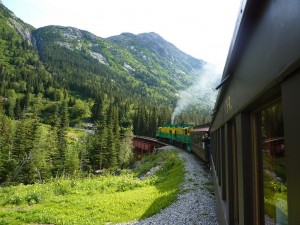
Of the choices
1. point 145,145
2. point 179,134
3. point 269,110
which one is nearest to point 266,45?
point 269,110

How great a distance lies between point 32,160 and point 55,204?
→ 111ft

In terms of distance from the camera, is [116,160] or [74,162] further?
[116,160]

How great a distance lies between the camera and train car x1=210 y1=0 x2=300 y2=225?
4.65 ft

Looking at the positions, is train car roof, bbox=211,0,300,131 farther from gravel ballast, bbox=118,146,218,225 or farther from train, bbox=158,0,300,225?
gravel ballast, bbox=118,146,218,225

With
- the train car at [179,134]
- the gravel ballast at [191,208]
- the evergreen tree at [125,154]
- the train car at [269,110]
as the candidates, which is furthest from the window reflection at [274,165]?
the evergreen tree at [125,154]

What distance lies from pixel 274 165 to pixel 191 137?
29.6m

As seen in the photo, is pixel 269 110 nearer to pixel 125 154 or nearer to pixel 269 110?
pixel 269 110

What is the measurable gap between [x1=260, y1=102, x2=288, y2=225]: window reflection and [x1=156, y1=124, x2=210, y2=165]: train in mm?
17752

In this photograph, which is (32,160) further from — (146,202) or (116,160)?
(146,202)

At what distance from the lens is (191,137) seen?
31453mm

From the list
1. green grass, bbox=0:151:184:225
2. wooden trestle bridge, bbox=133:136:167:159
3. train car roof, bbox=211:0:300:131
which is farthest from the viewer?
wooden trestle bridge, bbox=133:136:167:159

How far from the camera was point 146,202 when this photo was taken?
695 inches

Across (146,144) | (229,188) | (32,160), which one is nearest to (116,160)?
(146,144)

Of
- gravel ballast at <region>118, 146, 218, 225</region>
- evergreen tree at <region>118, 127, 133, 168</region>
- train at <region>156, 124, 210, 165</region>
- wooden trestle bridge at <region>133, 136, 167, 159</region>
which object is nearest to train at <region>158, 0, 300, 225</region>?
gravel ballast at <region>118, 146, 218, 225</region>
